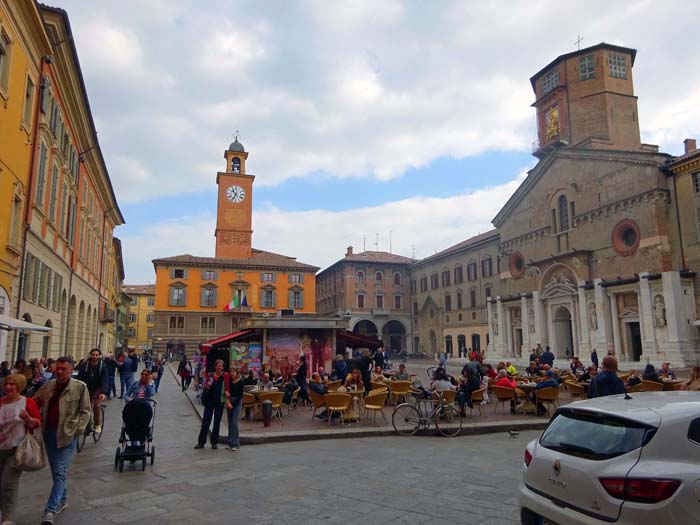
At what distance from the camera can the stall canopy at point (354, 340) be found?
1822 cm

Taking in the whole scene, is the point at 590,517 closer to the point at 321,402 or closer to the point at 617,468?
the point at 617,468

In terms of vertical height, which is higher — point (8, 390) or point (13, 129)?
point (13, 129)

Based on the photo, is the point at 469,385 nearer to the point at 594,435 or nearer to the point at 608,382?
the point at 608,382

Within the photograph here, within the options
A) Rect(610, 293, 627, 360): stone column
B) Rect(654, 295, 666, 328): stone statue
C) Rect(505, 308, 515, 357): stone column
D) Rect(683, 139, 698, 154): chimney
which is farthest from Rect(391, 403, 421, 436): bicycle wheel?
Rect(683, 139, 698, 154): chimney

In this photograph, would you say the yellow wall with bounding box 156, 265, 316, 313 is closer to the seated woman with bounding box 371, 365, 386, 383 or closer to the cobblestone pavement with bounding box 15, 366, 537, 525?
the seated woman with bounding box 371, 365, 386, 383

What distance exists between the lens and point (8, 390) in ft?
16.0

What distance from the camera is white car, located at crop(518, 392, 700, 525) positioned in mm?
3051

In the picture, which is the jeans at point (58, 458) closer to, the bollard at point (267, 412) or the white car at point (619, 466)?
the white car at point (619, 466)

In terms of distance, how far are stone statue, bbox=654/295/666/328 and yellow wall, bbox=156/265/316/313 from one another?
34.0 m

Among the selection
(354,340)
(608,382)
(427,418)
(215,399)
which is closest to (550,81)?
(354,340)

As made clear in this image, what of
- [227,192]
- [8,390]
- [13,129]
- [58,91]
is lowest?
[8,390]

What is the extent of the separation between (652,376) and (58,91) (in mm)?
20534

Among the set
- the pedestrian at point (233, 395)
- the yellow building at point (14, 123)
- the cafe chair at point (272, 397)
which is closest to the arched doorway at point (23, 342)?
the yellow building at point (14, 123)

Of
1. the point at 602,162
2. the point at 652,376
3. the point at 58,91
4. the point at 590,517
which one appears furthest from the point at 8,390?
the point at 602,162
